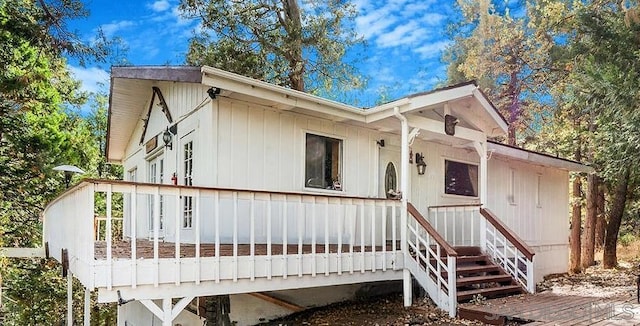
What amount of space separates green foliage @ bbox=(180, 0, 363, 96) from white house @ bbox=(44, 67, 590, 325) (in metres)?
5.82

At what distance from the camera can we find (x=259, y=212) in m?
7.22

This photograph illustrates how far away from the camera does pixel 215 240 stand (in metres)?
5.34

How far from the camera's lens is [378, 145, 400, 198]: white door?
900 cm

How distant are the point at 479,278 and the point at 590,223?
9.55m

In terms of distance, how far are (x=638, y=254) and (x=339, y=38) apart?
13558 millimetres

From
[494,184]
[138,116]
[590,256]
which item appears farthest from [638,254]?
[138,116]

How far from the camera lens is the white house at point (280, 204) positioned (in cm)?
508

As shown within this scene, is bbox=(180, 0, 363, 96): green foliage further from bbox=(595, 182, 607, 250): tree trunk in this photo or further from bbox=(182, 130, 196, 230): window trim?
bbox=(595, 182, 607, 250): tree trunk

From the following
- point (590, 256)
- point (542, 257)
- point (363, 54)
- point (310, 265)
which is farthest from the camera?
point (363, 54)

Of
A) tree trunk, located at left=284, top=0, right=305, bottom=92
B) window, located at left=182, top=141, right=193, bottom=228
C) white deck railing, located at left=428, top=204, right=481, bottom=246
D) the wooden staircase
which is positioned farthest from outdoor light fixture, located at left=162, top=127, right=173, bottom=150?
tree trunk, located at left=284, top=0, right=305, bottom=92

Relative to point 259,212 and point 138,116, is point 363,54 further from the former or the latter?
point 259,212

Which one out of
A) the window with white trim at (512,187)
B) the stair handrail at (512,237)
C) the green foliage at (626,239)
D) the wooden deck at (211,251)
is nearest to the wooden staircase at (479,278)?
the stair handrail at (512,237)

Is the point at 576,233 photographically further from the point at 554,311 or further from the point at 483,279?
the point at 554,311

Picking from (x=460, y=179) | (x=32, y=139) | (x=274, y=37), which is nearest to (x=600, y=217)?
(x=460, y=179)
